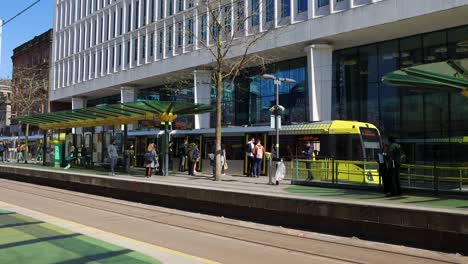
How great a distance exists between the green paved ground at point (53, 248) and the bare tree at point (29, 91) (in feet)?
147

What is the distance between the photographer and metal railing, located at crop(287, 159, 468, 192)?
43.8ft

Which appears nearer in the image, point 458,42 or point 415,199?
point 415,199

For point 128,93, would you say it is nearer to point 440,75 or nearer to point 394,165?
point 394,165

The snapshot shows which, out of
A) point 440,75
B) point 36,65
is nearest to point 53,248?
point 440,75

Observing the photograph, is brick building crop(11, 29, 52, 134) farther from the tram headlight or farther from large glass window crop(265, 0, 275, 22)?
the tram headlight

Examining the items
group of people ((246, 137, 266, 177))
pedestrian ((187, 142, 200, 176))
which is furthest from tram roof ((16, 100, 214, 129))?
group of people ((246, 137, 266, 177))

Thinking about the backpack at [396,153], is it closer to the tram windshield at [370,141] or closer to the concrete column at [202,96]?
the tram windshield at [370,141]

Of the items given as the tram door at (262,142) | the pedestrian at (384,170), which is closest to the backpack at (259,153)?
the tram door at (262,142)

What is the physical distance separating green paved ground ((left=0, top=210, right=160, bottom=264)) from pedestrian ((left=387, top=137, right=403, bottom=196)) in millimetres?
8552

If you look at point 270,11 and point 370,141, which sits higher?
point 270,11

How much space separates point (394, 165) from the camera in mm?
13789

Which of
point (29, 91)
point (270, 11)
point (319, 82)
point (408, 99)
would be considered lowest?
point (408, 99)

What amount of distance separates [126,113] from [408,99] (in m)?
17.7

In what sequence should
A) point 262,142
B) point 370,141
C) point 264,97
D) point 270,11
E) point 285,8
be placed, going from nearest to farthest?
point 370,141, point 262,142, point 285,8, point 270,11, point 264,97
